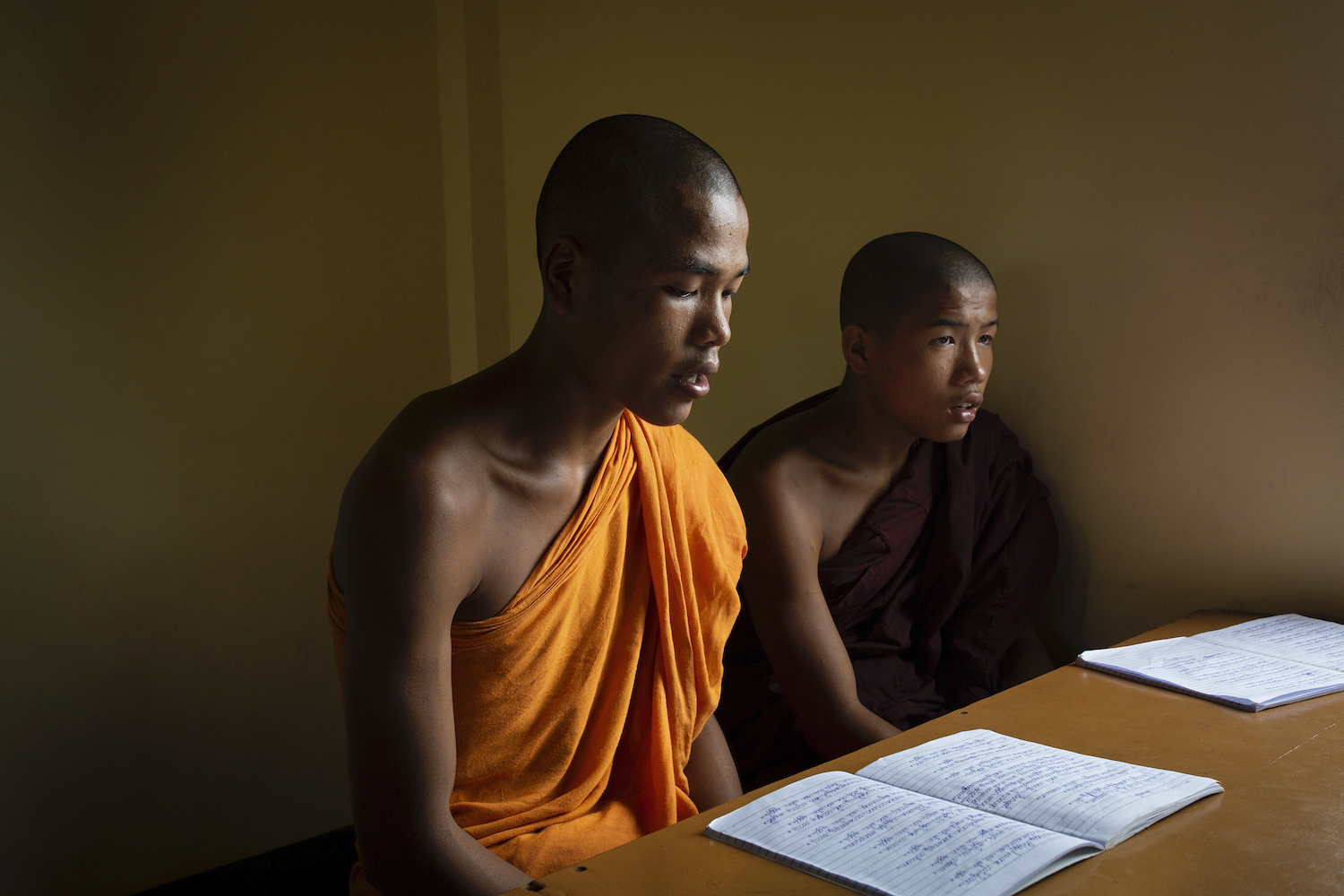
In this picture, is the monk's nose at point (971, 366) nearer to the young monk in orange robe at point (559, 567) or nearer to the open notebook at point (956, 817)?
the young monk in orange robe at point (559, 567)

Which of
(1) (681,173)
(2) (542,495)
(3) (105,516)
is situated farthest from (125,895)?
(1) (681,173)

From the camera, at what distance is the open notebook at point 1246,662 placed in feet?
4.77

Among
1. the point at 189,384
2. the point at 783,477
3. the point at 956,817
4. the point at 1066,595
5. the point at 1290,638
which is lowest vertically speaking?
the point at 1066,595

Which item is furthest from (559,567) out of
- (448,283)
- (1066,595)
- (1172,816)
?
(448,283)

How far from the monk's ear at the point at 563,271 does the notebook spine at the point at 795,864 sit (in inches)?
27.4

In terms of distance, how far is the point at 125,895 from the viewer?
2.59m

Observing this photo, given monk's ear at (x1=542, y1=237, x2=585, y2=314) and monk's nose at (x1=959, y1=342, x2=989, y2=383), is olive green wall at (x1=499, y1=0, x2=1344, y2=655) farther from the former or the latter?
monk's ear at (x1=542, y1=237, x2=585, y2=314)

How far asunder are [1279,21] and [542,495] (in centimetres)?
165

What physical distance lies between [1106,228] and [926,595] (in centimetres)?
88

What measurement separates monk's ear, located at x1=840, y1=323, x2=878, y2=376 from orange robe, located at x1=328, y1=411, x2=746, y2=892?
0.57 metres

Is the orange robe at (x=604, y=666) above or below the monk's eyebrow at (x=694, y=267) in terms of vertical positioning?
below

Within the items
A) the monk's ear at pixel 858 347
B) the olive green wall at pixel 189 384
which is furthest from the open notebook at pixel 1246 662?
the olive green wall at pixel 189 384

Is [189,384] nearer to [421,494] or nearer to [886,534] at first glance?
[421,494]

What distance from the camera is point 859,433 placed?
210 cm
